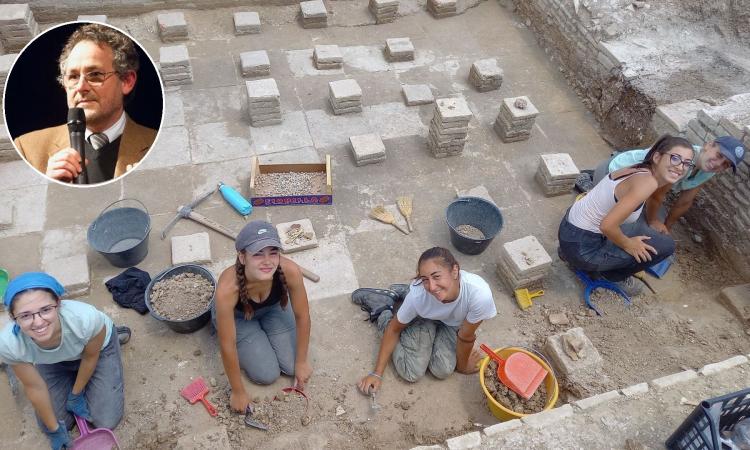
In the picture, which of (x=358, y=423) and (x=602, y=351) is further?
(x=602, y=351)

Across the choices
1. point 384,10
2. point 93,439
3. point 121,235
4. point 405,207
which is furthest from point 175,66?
point 93,439

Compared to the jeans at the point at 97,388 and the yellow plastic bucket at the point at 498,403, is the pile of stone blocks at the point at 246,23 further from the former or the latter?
the yellow plastic bucket at the point at 498,403

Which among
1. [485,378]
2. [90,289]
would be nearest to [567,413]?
[485,378]

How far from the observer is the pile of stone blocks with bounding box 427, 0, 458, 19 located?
7676 mm

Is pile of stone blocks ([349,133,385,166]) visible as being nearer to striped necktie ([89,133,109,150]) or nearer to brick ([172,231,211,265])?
brick ([172,231,211,265])

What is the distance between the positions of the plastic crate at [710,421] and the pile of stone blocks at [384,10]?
649 cm

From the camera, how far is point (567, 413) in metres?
3.30

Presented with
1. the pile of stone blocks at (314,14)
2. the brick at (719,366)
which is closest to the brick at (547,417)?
the brick at (719,366)

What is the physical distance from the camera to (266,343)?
12.7 ft

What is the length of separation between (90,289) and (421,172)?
11.4 feet

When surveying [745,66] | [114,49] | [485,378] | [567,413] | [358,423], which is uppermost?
[114,49]

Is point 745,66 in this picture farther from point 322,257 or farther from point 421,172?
point 322,257

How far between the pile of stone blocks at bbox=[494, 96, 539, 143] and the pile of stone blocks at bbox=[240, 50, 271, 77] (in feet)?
9.88

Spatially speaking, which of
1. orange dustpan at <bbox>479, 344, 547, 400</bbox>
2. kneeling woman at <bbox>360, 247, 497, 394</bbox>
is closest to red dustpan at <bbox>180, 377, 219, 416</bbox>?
kneeling woman at <bbox>360, 247, 497, 394</bbox>
